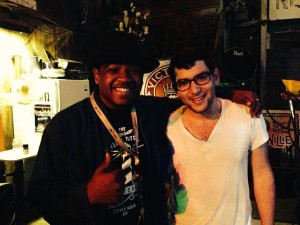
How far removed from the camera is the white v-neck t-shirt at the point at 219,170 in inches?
98.8

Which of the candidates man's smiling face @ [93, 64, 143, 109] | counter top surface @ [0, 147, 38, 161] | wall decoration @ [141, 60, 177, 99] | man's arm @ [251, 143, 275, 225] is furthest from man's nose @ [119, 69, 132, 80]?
counter top surface @ [0, 147, 38, 161]

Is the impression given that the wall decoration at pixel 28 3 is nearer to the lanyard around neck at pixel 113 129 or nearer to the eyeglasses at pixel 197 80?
the lanyard around neck at pixel 113 129

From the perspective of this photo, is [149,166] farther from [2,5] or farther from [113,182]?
[2,5]

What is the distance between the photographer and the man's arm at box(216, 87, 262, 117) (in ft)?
8.84

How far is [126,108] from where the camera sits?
9.33ft

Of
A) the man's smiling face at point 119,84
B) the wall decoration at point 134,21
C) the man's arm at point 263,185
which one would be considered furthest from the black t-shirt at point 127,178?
the wall decoration at point 134,21

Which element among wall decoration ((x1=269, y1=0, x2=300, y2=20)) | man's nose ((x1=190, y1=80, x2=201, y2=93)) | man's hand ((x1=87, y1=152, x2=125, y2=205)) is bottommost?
man's hand ((x1=87, y1=152, x2=125, y2=205))

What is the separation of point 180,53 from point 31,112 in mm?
7178

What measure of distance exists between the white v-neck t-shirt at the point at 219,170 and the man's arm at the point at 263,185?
0.28 ft

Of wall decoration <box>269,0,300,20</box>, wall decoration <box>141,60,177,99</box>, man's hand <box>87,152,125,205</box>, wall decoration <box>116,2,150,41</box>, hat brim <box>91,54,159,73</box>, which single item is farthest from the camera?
wall decoration <box>116,2,150,41</box>

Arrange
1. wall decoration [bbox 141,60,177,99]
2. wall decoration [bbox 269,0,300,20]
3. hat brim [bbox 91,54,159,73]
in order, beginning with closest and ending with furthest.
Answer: hat brim [bbox 91,54,159,73] → wall decoration [bbox 141,60,177,99] → wall decoration [bbox 269,0,300,20]

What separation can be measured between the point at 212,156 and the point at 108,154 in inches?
35.3

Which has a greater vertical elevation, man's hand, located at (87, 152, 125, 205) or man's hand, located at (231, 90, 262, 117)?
man's hand, located at (231, 90, 262, 117)

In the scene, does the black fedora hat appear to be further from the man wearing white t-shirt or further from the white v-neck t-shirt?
the white v-neck t-shirt
